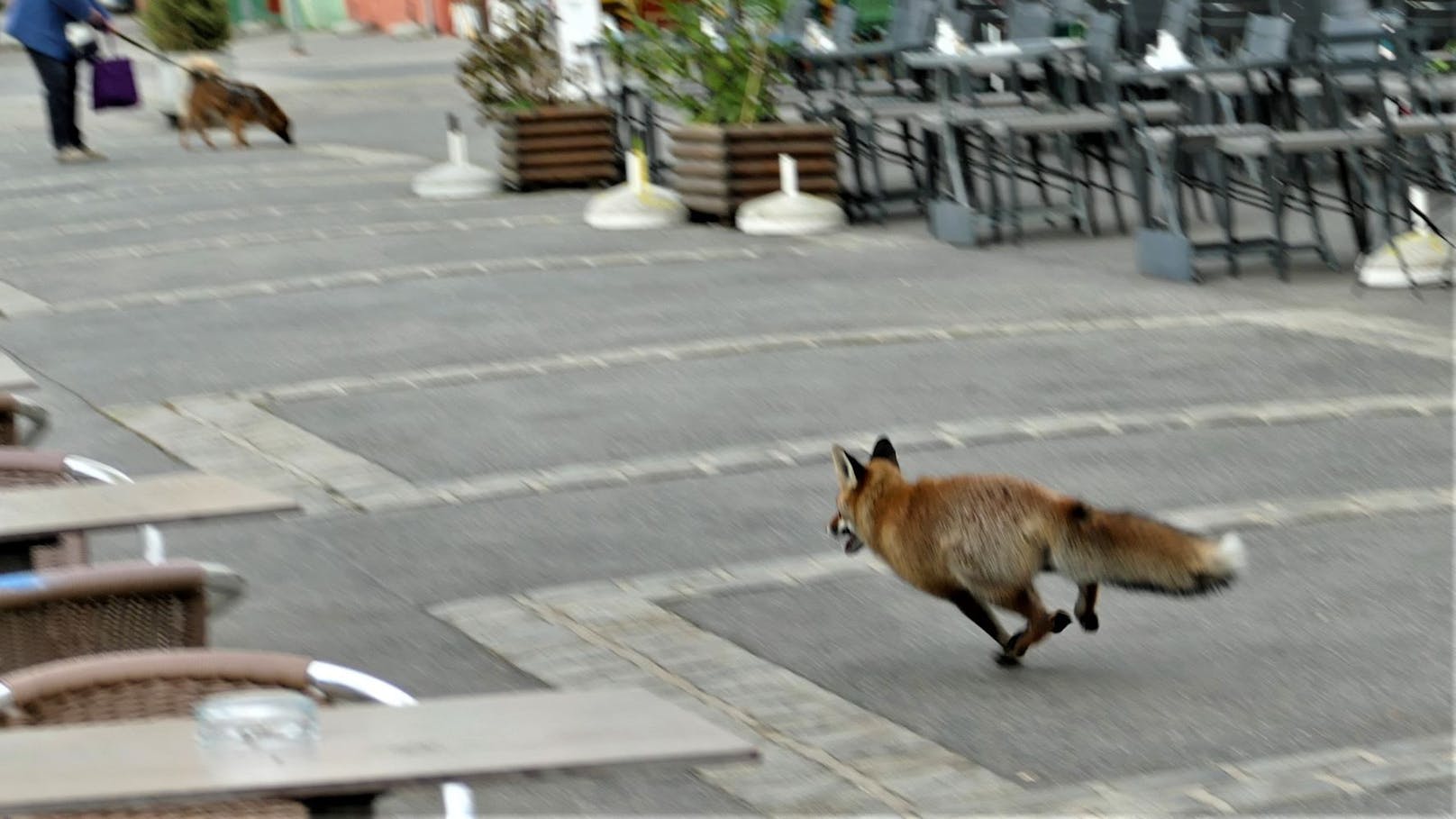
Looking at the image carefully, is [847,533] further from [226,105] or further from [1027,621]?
[226,105]

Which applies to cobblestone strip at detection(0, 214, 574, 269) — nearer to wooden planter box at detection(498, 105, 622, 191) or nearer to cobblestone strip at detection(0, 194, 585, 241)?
cobblestone strip at detection(0, 194, 585, 241)

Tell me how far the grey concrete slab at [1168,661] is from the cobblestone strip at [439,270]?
722 cm

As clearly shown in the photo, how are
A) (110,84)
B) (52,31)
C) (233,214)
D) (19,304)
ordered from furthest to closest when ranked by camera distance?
(110,84) < (52,31) < (233,214) < (19,304)

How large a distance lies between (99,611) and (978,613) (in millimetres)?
2527

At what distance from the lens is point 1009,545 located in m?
5.94

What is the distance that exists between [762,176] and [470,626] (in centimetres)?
915

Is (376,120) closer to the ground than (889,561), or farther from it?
closer to the ground

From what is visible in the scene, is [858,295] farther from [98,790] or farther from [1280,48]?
[98,790]

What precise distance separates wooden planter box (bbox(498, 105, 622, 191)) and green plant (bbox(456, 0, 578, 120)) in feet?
0.53

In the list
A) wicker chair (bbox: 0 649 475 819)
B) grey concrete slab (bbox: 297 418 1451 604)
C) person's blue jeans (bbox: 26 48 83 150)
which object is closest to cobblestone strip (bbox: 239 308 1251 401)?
grey concrete slab (bbox: 297 418 1451 604)

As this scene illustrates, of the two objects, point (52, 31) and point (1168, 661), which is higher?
point (1168, 661)

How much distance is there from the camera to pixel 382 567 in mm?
7613

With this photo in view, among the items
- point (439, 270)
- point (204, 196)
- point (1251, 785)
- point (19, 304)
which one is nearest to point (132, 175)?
point (204, 196)

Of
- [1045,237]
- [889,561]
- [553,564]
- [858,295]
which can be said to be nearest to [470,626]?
[553,564]
